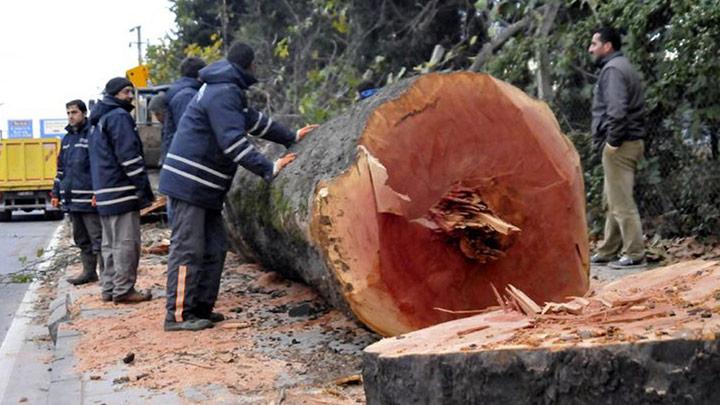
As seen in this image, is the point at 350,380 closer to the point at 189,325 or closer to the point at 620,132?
the point at 189,325

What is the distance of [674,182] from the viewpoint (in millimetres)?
8383

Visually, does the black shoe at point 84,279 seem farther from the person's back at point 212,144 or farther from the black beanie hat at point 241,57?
the black beanie hat at point 241,57

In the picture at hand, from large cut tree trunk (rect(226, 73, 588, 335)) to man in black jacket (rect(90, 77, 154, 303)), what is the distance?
232cm

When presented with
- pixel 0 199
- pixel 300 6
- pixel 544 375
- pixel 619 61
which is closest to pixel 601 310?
pixel 544 375

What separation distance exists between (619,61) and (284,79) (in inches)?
507

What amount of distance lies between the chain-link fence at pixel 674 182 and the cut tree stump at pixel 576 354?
4.56m

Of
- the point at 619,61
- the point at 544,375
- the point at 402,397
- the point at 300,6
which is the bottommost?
the point at 402,397

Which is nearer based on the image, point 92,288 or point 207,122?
point 207,122

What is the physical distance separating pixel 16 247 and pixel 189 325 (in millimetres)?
10005

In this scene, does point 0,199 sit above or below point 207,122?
below

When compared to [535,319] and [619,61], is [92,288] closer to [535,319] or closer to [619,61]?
[619,61]

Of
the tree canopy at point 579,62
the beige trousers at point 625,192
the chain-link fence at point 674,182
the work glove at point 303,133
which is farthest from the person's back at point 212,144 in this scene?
the chain-link fence at point 674,182

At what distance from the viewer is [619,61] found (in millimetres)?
7340

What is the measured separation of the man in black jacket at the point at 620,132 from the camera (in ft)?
23.8
